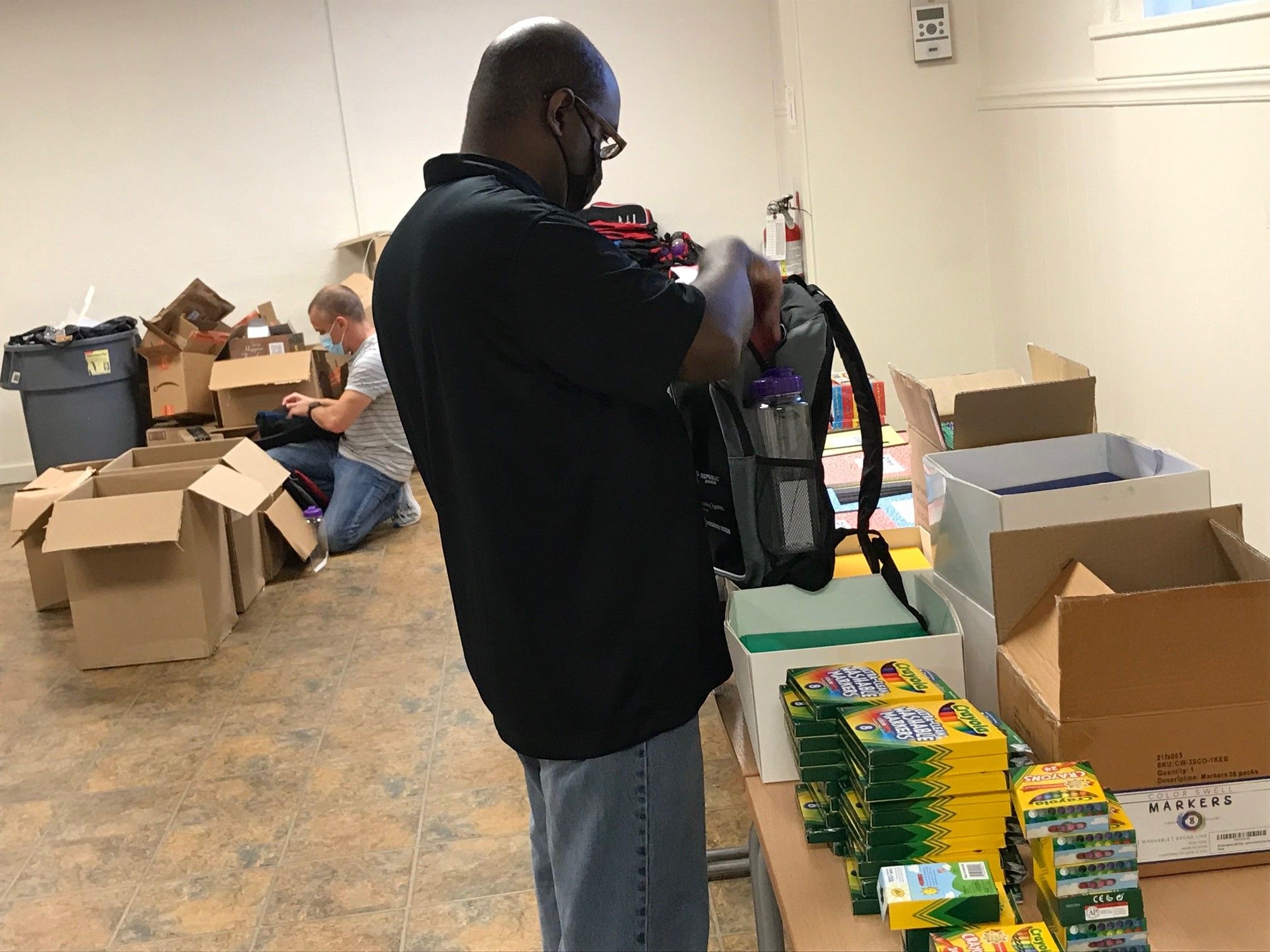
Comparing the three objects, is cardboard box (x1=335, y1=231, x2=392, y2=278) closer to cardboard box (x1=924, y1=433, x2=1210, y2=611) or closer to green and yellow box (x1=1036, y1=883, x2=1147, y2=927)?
cardboard box (x1=924, y1=433, x2=1210, y2=611)

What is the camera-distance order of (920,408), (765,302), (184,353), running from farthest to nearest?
(184,353) < (920,408) < (765,302)

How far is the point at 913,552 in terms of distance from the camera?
5.81ft

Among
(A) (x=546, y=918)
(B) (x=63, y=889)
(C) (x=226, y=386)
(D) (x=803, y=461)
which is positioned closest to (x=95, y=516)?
(B) (x=63, y=889)

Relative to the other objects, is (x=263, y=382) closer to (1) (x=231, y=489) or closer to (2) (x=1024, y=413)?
(1) (x=231, y=489)

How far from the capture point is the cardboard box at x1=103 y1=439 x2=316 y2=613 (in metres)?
4.35

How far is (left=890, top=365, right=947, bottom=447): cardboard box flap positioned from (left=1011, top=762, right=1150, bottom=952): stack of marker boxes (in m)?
0.92

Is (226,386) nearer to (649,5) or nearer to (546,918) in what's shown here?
(649,5)

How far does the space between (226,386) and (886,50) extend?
3364 millimetres

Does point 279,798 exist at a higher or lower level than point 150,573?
lower

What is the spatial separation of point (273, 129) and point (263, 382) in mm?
1784

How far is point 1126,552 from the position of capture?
48.6 inches

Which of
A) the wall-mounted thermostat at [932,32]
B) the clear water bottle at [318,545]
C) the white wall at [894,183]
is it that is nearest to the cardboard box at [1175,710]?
the white wall at [894,183]

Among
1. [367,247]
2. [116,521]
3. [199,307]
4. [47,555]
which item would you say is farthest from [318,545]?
[367,247]

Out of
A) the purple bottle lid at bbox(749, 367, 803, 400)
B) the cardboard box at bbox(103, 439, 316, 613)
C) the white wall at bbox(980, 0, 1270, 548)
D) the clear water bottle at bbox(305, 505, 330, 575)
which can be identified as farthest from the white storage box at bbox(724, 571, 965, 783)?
the clear water bottle at bbox(305, 505, 330, 575)
